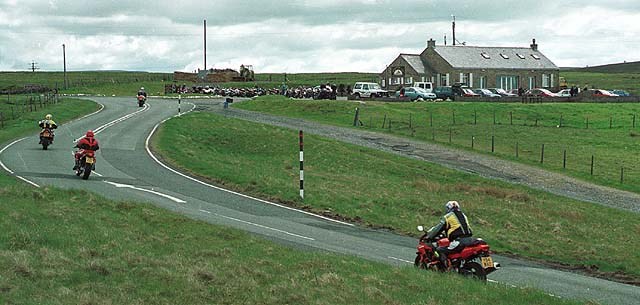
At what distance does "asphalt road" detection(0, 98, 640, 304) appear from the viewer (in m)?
16.8

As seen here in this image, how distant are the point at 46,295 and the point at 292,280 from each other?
11.6ft

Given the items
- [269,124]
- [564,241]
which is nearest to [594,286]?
[564,241]

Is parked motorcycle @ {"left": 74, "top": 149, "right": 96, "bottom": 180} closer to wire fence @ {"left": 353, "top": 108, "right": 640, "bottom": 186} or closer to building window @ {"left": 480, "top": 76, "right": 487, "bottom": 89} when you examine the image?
wire fence @ {"left": 353, "top": 108, "right": 640, "bottom": 186}

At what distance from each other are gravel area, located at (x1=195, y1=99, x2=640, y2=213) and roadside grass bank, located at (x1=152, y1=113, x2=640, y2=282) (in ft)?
5.03

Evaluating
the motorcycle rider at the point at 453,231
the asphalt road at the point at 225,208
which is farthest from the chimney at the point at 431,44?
the motorcycle rider at the point at 453,231

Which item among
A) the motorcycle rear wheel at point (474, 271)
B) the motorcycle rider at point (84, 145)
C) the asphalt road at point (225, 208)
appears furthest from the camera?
the motorcycle rider at point (84, 145)

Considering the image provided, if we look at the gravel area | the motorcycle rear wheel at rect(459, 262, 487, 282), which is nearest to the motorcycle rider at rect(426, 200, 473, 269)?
the motorcycle rear wheel at rect(459, 262, 487, 282)

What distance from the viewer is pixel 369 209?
25.2m

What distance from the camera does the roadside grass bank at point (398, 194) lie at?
2267 centimetres

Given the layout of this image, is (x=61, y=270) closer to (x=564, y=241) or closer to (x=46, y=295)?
(x=46, y=295)

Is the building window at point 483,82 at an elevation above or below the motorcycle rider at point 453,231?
above

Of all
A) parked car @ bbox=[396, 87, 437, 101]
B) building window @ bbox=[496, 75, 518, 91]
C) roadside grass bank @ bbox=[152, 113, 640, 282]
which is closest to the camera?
roadside grass bank @ bbox=[152, 113, 640, 282]

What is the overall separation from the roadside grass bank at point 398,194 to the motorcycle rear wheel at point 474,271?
20.3ft

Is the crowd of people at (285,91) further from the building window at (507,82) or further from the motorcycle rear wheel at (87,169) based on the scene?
the motorcycle rear wheel at (87,169)
